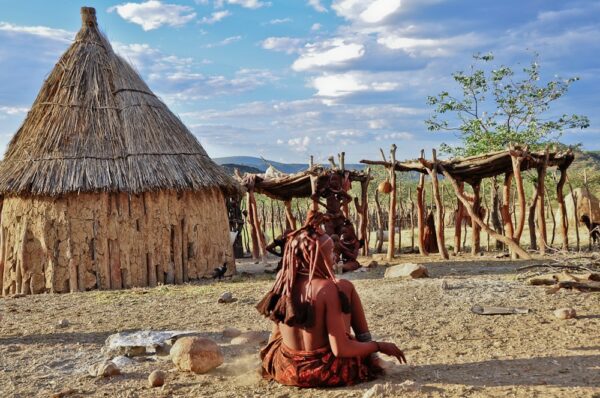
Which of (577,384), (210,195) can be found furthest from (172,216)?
(577,384)

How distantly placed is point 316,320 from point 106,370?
1.86m

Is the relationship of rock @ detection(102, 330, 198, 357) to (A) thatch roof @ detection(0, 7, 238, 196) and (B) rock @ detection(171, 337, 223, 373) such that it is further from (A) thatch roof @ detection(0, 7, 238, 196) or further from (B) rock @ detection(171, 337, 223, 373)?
(A) thatch roof @ detection(0, 7, 238, 196)

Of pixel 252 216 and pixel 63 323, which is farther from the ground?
pixel 252 216

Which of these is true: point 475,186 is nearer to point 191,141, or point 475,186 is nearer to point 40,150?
point 191,141

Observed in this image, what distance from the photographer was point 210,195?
11.5 metres

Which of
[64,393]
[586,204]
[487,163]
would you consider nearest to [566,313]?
[64,393]

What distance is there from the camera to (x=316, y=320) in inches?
149

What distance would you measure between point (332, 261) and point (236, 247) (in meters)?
14.2

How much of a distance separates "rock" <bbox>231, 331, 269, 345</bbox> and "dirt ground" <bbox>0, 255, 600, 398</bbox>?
0.32ft

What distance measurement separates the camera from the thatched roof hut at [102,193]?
1035 cm

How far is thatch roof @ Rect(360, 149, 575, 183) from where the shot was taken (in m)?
12.1

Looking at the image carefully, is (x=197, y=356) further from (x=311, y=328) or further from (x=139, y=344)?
(x=311, y=328)


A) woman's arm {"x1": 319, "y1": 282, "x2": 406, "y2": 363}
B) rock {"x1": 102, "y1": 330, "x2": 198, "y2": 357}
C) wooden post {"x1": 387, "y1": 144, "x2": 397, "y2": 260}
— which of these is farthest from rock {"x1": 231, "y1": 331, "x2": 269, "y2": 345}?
wooden post {"x1": 387, "y1": 144, "x2": 397, "y2": 260}

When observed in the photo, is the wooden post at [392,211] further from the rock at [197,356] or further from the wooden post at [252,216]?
the rock at [197,356]
